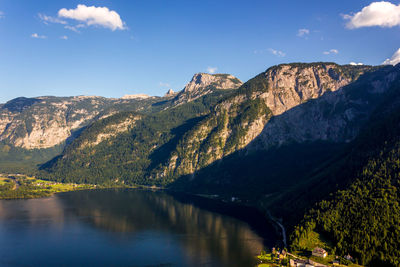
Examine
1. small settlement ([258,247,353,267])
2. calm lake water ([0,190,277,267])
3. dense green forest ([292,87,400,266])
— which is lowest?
calm lake water ([0,190,277,267])

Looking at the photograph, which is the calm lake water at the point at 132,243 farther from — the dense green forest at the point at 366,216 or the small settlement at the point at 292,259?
the dense green forest at the point at 366,216

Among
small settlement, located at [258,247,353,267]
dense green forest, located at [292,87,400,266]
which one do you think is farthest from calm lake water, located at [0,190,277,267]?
dense green forest, located at [292,87,400,266]

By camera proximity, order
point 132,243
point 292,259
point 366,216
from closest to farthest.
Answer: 1. point 292,259
2. point 366,216
3. point 132,243

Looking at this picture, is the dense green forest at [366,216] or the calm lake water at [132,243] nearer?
the dense green forest at [366,216]

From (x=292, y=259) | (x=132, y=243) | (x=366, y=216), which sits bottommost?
(x=132, y=243)

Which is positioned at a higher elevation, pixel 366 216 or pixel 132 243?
pixel 366 216

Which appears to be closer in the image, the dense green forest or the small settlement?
the small settlement

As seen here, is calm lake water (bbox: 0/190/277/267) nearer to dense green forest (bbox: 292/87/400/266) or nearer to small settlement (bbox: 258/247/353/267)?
small settlement (bbox: 258/247/353/267)

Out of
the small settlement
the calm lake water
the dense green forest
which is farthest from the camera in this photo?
the calm lake water

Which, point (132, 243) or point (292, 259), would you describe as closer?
point (292, 259)

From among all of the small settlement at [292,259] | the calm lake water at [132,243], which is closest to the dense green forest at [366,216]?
the small settlement at [292,259]

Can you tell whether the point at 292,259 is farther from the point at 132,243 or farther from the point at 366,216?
the point at 132,243

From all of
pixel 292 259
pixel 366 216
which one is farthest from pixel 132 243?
pixel 366 216

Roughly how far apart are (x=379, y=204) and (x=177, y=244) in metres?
93.1
